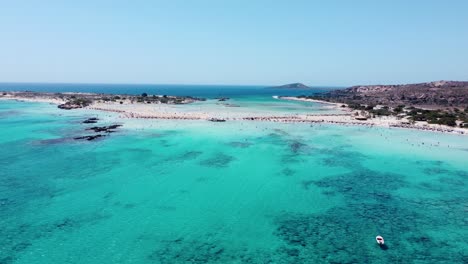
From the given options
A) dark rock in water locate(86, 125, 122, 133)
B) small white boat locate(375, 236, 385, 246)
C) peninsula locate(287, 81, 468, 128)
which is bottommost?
small white boat locate(375, 236, 385, 246)

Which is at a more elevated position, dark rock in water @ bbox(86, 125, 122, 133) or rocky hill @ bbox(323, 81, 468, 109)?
rocky hill @ bbox(323, 81, 468, 109)

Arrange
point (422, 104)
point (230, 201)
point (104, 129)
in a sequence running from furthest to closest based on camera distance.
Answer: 1. point (422, 104)
2. point (104, 129)
3. point (230, 201)

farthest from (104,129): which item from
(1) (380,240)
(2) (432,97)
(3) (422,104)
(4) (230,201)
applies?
(2) (432,97)

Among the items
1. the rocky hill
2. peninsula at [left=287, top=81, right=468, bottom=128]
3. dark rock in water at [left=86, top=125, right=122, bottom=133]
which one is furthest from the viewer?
the rocky hill

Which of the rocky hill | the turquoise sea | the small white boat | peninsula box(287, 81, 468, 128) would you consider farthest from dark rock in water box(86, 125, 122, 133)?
the rocky hill

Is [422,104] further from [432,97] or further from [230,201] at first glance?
[230,201]

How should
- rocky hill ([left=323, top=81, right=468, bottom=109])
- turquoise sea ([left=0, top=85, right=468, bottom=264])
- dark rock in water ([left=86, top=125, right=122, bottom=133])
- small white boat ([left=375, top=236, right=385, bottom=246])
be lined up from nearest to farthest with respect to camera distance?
1. turquoise sea ([left=0, top=85, right=468, bottom=264])
2. small white boat ([left=375, top=236, right=385, bottom=246])
3. dark rock in water ([left=86, top=125, right=122, bottom=133])
4. rocky hill ([left=323, top=81, right=468, bottom=109])

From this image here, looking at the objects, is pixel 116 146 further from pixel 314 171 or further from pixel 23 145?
pixel 314 171

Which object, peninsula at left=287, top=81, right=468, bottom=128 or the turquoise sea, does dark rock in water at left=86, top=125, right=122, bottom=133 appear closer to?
the turquoise sea
